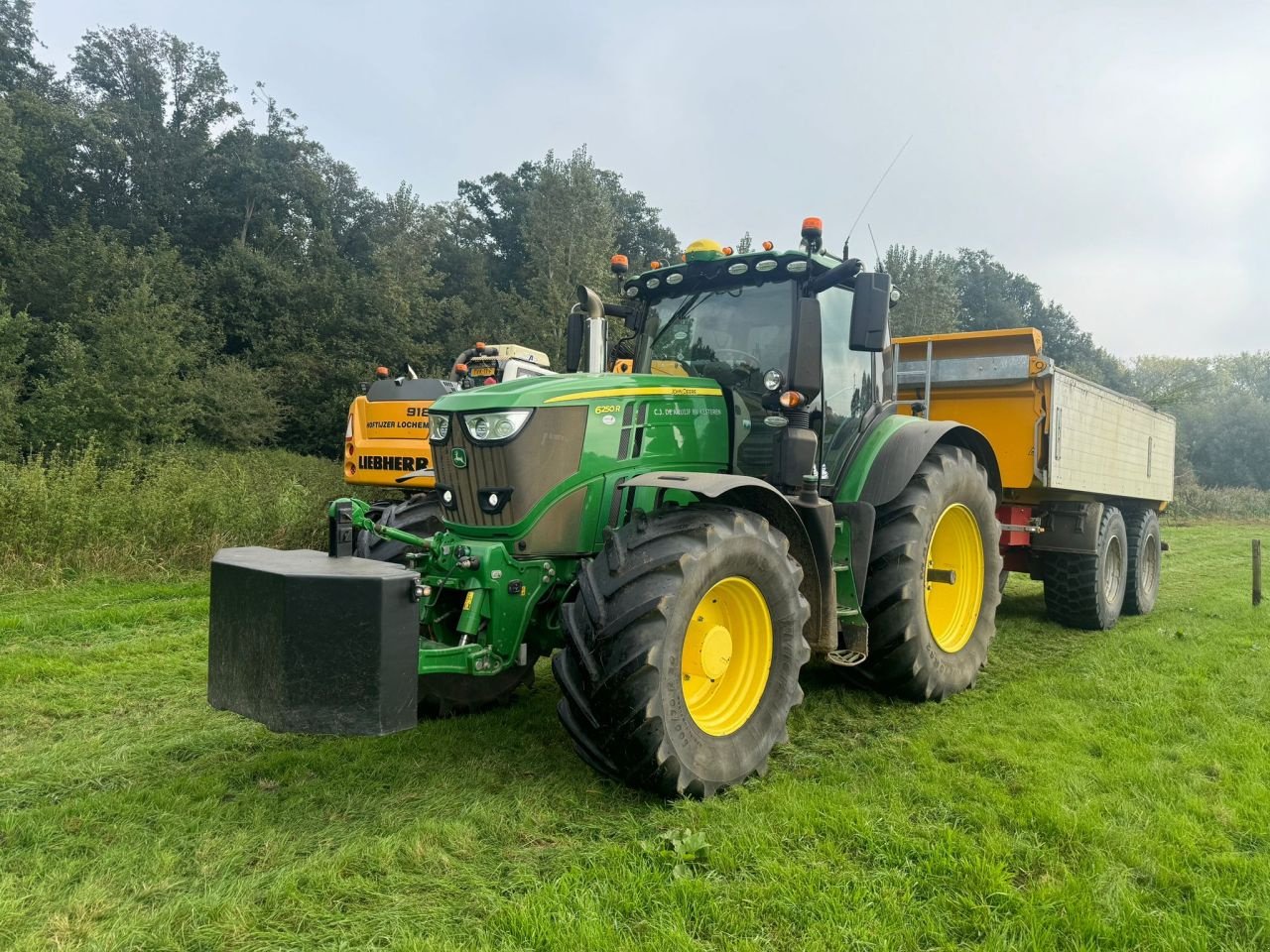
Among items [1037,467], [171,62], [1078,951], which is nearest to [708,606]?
[1078,951]

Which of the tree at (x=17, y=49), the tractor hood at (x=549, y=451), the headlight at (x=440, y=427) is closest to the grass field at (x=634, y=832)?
the tractor hood at (x=549, y=451)

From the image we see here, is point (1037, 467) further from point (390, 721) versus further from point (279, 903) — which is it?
point (279, 903)

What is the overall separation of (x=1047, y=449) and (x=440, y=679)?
5.22m

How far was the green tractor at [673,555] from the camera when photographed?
312cm

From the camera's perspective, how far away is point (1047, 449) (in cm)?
680

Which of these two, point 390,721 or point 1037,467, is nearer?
point 390,721

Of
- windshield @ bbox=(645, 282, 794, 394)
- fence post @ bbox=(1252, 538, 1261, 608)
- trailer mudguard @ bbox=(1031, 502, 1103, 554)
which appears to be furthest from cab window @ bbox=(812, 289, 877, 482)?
fence post @ bbox=(1252, 538, 1261, 608)

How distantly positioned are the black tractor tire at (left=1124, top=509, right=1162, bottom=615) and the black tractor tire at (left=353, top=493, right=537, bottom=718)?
678 cm

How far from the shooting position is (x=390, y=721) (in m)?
3.02

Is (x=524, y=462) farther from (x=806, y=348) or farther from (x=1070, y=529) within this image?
(x=1070, y=529)

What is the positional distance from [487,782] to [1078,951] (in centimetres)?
230

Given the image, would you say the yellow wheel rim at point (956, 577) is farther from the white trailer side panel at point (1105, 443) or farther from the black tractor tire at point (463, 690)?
the black tractor tire at point (463, 690)

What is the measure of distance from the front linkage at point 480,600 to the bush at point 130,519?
6580 millimetres

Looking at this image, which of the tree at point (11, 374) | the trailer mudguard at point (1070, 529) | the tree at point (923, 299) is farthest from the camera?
the tree at point (923, 299)
